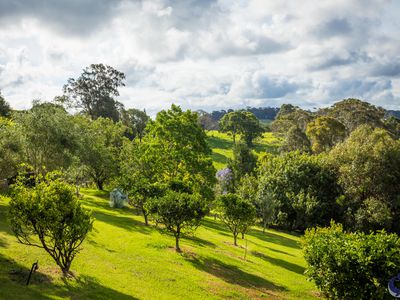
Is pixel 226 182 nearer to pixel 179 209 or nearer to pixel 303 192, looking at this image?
pixel 303 192

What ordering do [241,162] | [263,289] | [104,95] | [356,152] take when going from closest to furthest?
[263,289]
[356,152]
[241,162]
[104,95]

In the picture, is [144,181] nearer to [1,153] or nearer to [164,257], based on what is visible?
[164,257]

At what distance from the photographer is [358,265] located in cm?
1850

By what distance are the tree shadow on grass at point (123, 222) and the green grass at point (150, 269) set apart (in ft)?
0.45

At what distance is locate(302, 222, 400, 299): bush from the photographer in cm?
1795

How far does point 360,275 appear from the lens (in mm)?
18484

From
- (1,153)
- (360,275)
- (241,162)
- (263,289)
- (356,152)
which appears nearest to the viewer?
(360,275)

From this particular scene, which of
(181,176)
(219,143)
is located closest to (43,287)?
(181,176)

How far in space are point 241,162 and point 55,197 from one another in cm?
6694

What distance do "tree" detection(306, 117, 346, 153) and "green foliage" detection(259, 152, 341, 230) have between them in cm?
3193

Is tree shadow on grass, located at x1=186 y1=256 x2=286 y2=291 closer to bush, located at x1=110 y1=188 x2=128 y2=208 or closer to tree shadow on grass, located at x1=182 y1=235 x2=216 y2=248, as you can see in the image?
tree shadow on grass, located at x1=182 y1=235 x2=216 y2=248

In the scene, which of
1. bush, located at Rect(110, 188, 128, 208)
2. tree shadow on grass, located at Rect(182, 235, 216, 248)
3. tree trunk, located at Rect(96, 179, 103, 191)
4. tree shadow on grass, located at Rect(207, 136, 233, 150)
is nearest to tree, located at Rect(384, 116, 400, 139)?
tree shadow on grass, located at Rect(207, 136, 233, 150)

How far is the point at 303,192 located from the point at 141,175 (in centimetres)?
3507

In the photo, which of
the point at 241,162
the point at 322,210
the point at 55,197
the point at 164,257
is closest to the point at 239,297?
the point at 164,257
